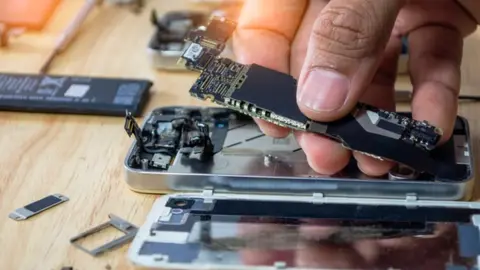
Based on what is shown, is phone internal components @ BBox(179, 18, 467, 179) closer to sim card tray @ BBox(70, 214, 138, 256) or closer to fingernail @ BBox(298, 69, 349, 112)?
fingernail @ BBox(298, 69, 349, 112)

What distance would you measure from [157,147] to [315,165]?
167 mm

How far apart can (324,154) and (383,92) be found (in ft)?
0.53

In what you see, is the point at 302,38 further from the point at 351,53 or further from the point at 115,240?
the point at 115,240

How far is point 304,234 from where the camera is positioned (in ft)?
2.29

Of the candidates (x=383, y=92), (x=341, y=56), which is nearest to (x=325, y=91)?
(x=341, y=56)

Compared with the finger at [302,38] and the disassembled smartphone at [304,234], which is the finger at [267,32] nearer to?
the finger at [302,38]

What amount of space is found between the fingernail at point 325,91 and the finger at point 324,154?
0.13 feet

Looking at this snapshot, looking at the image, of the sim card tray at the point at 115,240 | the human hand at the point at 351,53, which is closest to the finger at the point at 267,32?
the human hand at the point at 351,53

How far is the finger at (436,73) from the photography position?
770 mm

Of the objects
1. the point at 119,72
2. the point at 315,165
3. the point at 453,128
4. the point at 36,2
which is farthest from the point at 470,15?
the point at 36,2

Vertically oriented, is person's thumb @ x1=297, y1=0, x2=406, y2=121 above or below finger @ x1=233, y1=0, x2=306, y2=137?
above

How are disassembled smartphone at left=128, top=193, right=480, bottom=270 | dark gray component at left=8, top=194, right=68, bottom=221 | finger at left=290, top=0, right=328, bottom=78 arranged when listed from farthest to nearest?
finger at left=290, top=0, right=328, bottom=78 → dark gray component at left=8, top=194, right=68, bottom=221 → disassembled smartphone at left=128, top=193, right=480, bottom=270

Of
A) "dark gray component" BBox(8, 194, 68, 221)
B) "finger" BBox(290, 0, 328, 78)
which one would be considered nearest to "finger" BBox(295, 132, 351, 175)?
"finger" BBox(290, 0, 328, 78)

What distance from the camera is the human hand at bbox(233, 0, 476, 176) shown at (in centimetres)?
71
